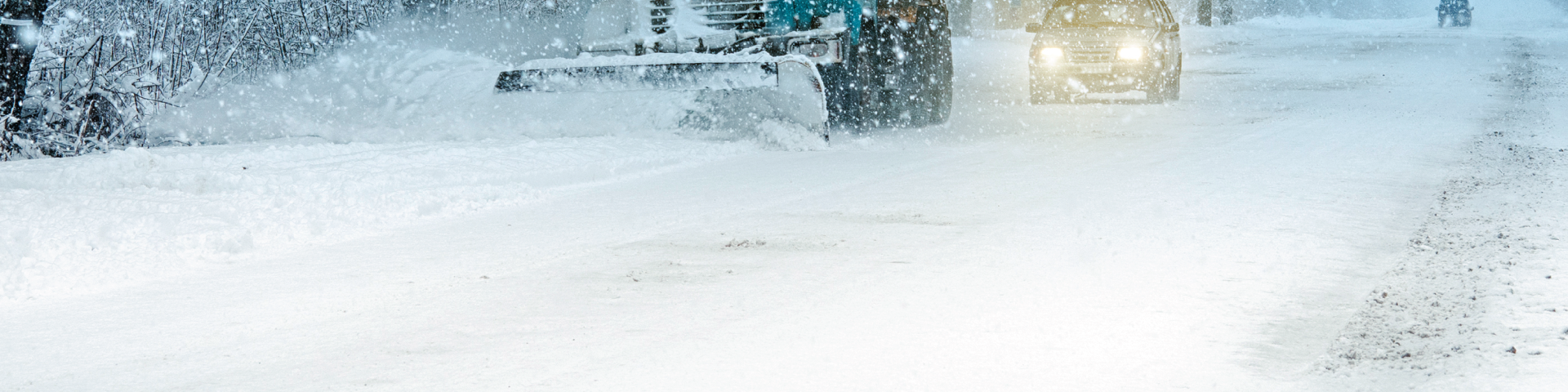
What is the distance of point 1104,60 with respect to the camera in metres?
11.6

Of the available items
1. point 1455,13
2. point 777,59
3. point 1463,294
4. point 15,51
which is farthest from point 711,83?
point 1455,13

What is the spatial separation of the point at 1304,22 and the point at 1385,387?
39.6 metres

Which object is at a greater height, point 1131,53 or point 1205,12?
point 1205,12

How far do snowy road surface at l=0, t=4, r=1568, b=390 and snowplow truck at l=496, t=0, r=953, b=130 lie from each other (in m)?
0.47

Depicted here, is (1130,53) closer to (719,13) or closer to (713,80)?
(719,13)

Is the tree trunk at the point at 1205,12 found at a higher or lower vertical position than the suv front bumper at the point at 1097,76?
higher

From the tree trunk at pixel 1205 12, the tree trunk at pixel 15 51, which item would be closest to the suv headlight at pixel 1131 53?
the tree trunk at pixel 15 51

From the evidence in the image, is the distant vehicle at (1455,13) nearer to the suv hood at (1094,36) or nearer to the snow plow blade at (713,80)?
the suv hood at (1094,36)

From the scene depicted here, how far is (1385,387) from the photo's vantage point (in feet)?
8.75

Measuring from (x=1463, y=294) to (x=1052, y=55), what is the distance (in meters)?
8.59

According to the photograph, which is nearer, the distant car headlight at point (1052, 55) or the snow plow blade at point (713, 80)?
the snow plow blade at point (713, 80)

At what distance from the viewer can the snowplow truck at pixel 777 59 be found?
304 inches

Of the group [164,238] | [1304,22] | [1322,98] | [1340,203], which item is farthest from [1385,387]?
[1304,22]

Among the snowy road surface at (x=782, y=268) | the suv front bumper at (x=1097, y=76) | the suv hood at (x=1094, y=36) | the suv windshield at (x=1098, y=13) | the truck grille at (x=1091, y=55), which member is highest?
the suv windshield at (x=1098, y=13)
